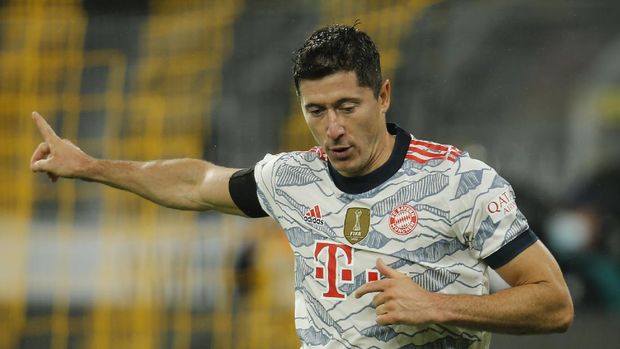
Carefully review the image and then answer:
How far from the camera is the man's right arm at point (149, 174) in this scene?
3.04m

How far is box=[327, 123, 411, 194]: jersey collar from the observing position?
2.65 m

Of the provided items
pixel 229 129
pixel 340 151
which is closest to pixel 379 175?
pixel 340 151

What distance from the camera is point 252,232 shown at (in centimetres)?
550

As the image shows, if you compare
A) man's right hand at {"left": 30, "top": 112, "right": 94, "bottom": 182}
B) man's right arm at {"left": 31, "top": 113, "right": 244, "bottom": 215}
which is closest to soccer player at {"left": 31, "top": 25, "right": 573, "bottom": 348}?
man's right arm at {"left": 31, "top": 113, "right": 244, "bottom": 215}

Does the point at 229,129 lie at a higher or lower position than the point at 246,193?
higher

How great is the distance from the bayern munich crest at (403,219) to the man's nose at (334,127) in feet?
0.84

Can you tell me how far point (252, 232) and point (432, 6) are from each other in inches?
63.7

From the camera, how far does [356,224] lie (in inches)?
104

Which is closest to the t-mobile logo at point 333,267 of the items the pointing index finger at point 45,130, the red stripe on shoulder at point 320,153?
the red stripe on shoulder at point 320,153

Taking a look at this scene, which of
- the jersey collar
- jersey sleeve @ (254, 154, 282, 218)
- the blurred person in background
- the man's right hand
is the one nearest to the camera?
the jersey collar

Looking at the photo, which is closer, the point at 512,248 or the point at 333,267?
the point at 512,248

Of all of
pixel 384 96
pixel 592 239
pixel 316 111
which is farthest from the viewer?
pixel 592 239

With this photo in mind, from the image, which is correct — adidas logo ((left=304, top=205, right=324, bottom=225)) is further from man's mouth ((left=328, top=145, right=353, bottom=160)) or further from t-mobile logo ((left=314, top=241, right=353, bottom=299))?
man's mouth ((left=328, top=145, right=353, bottom=160))

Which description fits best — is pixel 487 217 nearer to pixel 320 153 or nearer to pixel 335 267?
pixel 335 267
